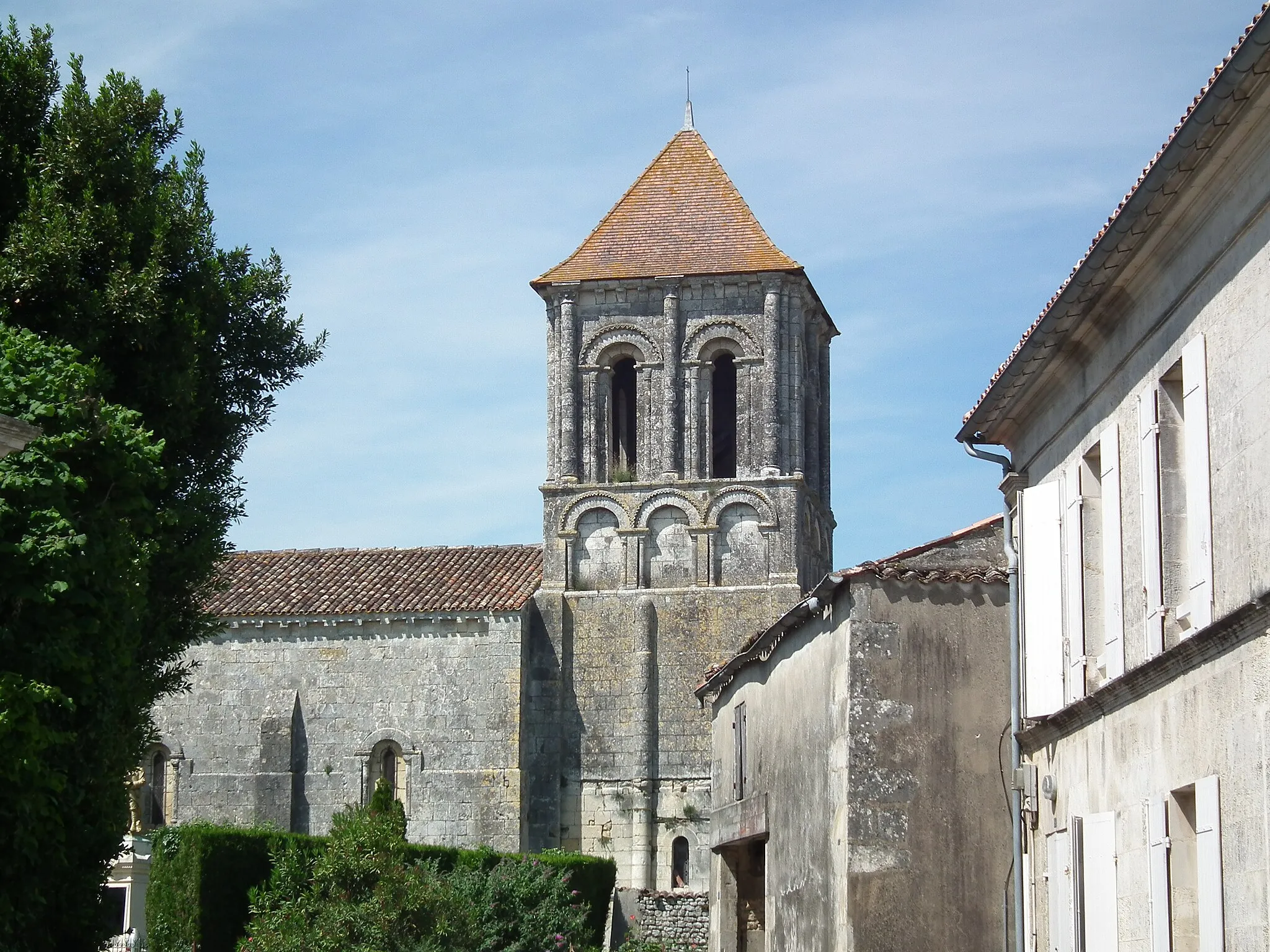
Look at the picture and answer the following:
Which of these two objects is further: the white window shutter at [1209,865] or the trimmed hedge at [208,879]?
the trimmed hedge at [208,879]

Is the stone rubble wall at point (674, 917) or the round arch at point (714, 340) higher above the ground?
the round arch at point (714, 340)

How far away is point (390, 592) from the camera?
3538cm

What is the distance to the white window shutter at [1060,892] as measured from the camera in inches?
475

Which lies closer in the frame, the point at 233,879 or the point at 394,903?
the point at 394,903

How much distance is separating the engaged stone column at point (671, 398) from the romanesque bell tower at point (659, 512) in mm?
37

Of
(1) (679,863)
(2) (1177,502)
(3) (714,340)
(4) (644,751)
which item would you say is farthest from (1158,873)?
(3) (714,340)

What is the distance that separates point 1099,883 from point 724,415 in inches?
1003

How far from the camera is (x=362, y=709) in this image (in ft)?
113

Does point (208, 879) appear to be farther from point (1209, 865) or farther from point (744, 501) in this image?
point (1209, 865)

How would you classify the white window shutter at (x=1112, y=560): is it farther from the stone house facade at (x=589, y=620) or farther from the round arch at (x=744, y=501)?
the round arch at (x=744, y=501)

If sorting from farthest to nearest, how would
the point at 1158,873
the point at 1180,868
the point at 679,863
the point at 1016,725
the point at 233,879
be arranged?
the point at 679,863 → the point at 233,879 → the point at 1016,725 → the point at 1158,873 → the point at 1180,868

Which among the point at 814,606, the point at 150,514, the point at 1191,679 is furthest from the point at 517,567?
the point at 1191,679

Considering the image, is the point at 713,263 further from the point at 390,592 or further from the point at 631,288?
the point at 390,592

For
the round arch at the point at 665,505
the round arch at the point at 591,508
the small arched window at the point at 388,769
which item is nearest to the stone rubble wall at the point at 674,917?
the small arched window at the point at 388,769
